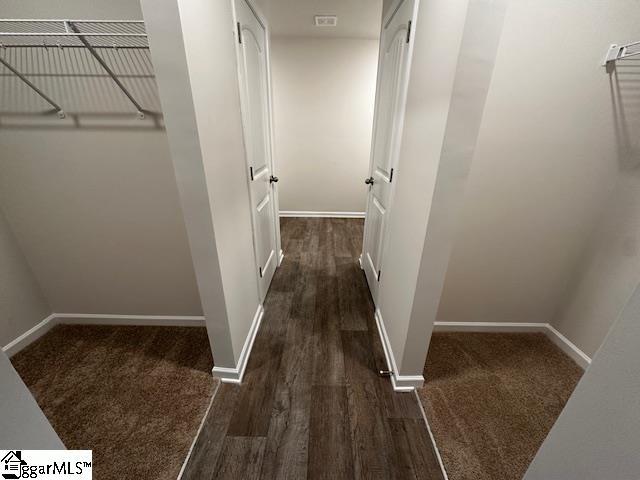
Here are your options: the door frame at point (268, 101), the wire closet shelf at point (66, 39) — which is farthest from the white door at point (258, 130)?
the wire closet shelf at point (66, 39)

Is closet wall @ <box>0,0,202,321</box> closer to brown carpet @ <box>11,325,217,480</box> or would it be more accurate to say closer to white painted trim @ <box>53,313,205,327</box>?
white painted trim @ <box>53,313,205,327</box>

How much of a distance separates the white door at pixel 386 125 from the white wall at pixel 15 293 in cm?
244

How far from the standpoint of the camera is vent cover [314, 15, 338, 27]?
2721 millimetres

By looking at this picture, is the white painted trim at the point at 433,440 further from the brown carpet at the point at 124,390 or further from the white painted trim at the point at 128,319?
the white painted trim at the point at 128,319

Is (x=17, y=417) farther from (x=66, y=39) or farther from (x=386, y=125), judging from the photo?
(x=386, y=125)

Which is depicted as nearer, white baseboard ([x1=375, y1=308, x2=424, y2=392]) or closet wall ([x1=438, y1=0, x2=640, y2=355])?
closet wall ([x1=438, y1=0, x2=640, y2=355])

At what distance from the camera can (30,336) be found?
173cm

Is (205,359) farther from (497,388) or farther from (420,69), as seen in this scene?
(420,69)

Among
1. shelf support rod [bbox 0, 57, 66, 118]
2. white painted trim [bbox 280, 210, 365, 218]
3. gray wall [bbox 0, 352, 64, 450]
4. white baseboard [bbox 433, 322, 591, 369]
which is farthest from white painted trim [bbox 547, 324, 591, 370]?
shelf support rod [bbox 0, 57, 66, 118]

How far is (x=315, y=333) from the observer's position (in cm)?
185

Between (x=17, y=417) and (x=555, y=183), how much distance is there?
2.26 meters

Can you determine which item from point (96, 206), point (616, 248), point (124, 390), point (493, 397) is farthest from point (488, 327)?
point (96, 206)

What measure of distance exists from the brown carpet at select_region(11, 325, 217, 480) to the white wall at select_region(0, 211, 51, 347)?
15cm

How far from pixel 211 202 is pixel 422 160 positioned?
96cm
